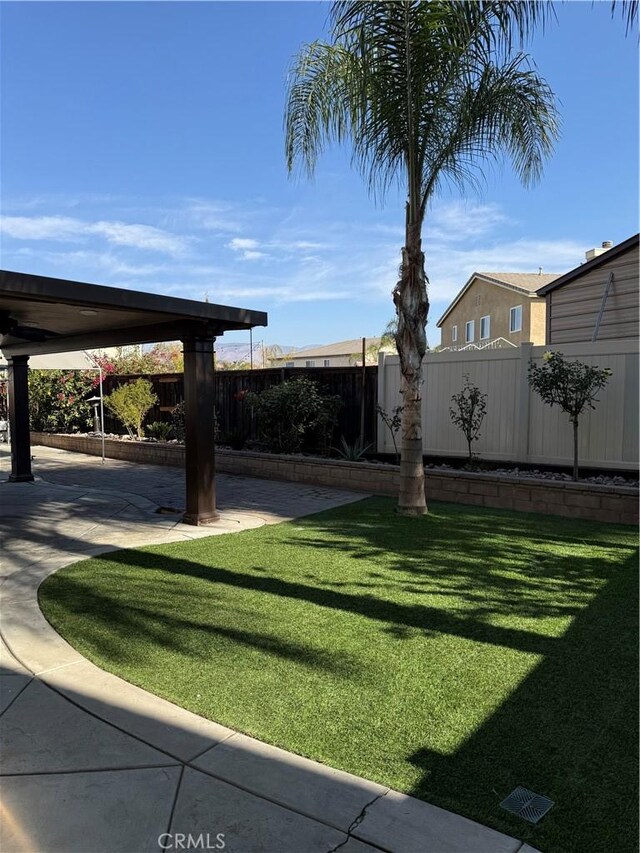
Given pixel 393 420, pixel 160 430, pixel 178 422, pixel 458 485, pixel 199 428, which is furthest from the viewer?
pixel 160 430

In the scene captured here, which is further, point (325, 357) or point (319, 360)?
point (319, 360)

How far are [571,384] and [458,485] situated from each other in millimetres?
2087

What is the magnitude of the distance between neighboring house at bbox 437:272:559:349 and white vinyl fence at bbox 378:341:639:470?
51.9 feet

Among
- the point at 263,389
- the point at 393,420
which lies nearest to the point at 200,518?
the point at 393,420

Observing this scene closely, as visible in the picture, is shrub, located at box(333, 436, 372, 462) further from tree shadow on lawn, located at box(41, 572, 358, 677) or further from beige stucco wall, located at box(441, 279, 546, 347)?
beige stucco wall, located at box(441, 279, 546, 347)

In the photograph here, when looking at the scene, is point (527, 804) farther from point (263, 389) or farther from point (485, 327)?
point (485, 327)

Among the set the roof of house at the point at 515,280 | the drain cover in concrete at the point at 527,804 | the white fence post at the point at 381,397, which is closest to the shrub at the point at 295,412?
the white fence post at the point at 381,397

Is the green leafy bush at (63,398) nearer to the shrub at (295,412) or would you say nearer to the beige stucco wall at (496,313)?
the shrub at (295,412)

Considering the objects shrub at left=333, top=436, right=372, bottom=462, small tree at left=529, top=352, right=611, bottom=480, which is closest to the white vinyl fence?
small tree at left=529, top=352, right=611, bottom=480

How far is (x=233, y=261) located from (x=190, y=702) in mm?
29352

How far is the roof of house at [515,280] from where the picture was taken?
29027 mm

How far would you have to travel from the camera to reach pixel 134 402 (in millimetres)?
15156

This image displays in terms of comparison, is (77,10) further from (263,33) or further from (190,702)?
(190,702)

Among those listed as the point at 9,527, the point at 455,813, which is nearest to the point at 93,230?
the point at 9,527
